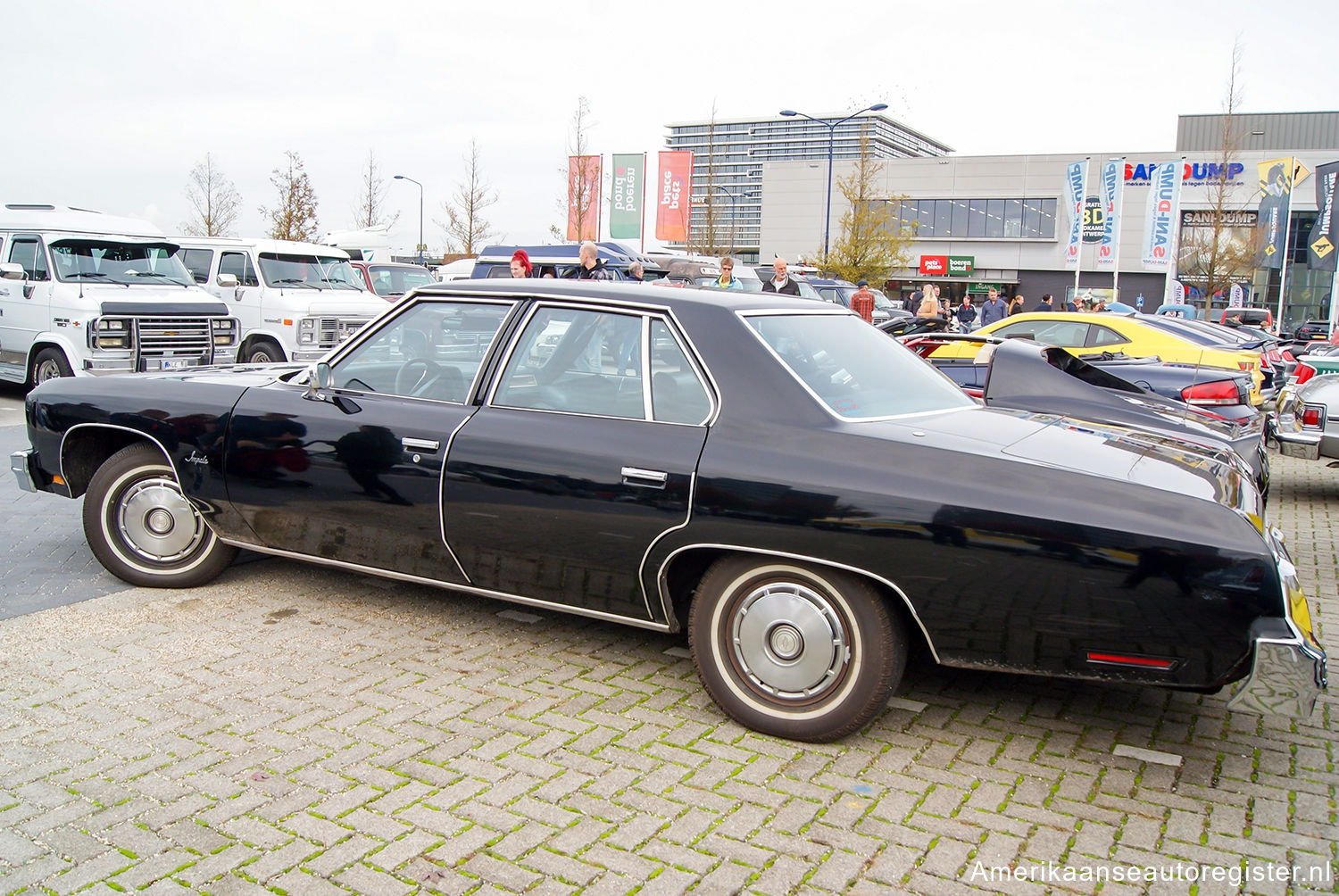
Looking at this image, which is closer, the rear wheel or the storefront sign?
the rear wheel

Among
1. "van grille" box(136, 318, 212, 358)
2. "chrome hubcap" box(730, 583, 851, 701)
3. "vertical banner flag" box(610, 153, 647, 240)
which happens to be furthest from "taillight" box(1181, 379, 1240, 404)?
"vertical banner flag" box(610, 153, 647, 240)

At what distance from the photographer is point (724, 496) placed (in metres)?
3.48

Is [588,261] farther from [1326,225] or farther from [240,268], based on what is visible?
[1326,225]

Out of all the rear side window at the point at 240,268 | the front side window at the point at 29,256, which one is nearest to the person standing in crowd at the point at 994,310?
the rear side window at the point at 240,268

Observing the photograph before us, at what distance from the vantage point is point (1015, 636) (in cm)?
318

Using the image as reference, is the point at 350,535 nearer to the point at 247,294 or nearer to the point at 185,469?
the point at 185,469

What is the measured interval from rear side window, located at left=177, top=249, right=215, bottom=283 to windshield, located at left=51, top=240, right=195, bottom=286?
1.38 m

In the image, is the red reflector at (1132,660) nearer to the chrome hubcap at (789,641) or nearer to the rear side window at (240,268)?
the chrome hubcap at (789,641)

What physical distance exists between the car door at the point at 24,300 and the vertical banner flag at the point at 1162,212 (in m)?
26.6

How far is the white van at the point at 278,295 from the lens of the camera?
565 inches

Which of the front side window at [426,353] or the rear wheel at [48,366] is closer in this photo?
the front side window at [426,353]

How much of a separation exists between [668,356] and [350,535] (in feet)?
5.21

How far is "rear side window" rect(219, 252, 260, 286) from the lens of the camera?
1490 cm

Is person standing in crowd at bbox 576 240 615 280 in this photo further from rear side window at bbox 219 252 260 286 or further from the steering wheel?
rear side window at bbox 219 252 260 286
